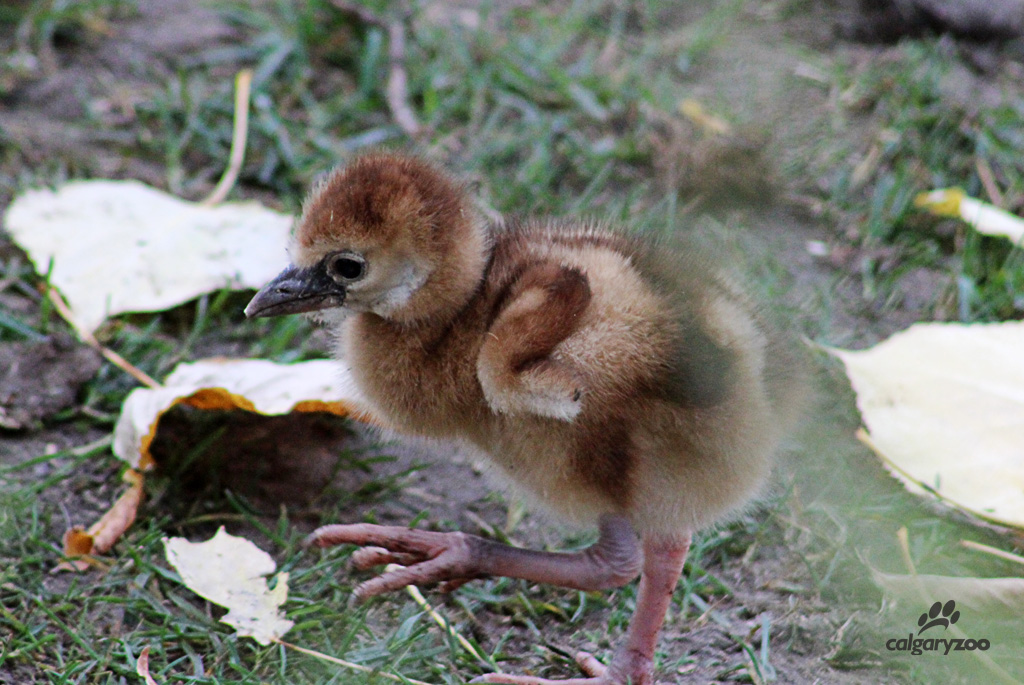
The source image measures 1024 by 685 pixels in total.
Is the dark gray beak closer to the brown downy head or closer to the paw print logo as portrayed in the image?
Result: the brown downy head

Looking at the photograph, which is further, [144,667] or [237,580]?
[237,580]

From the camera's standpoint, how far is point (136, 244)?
3629 mm

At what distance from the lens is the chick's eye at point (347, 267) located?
2.53m

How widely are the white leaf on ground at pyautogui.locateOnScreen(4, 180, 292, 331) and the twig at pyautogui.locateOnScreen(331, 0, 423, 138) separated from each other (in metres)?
0.80

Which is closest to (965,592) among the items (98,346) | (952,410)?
(952,410)

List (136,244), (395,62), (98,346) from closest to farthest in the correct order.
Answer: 1. (98,346)
2. (136,244)
3. (395,62)

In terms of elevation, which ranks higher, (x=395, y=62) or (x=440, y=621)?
(x=395, y=62)

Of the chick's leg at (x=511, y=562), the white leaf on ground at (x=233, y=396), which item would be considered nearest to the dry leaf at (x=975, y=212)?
the chick's leg at (x=511, y=562)

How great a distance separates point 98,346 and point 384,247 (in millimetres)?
1306

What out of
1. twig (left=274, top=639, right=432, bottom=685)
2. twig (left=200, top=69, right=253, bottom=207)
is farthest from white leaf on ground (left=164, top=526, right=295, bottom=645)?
twig (left=200, top=69, right=253, bottom=207)

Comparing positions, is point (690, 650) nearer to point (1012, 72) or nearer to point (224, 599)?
point (224, 599)

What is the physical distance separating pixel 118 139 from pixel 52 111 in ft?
1.02

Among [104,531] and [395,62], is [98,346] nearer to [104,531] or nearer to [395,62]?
[104,531]

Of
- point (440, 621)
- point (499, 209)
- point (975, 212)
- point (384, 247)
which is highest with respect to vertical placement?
point (384, 247)
